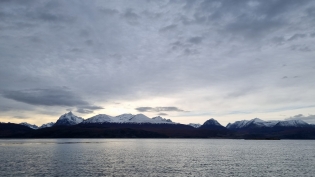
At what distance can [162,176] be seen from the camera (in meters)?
58.4

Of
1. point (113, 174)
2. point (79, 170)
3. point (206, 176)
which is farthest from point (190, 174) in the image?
point (79, 170)

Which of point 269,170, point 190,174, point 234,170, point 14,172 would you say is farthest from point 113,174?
point 269,170

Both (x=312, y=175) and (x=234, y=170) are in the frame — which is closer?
(x=312, y=175)

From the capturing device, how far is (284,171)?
67312mm

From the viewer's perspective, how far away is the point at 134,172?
63375mm

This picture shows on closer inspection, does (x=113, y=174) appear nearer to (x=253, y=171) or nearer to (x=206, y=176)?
(x=206, y=176)

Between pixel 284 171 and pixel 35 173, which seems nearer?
pixel 35 173

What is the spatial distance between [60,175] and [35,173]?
21.5ft

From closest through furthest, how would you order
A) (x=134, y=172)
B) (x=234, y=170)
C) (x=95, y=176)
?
(x=95, y=176)
(x=134, y=172)
(x=234, y=170)

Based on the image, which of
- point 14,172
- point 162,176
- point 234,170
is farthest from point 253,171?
point 14,172

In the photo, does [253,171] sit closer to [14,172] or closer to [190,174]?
[190,174]

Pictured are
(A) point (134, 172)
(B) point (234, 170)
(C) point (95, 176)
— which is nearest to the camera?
(C) point (95, 176)

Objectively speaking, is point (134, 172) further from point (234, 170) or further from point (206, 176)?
point (234, 170)

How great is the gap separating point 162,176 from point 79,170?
2053 centimetres
